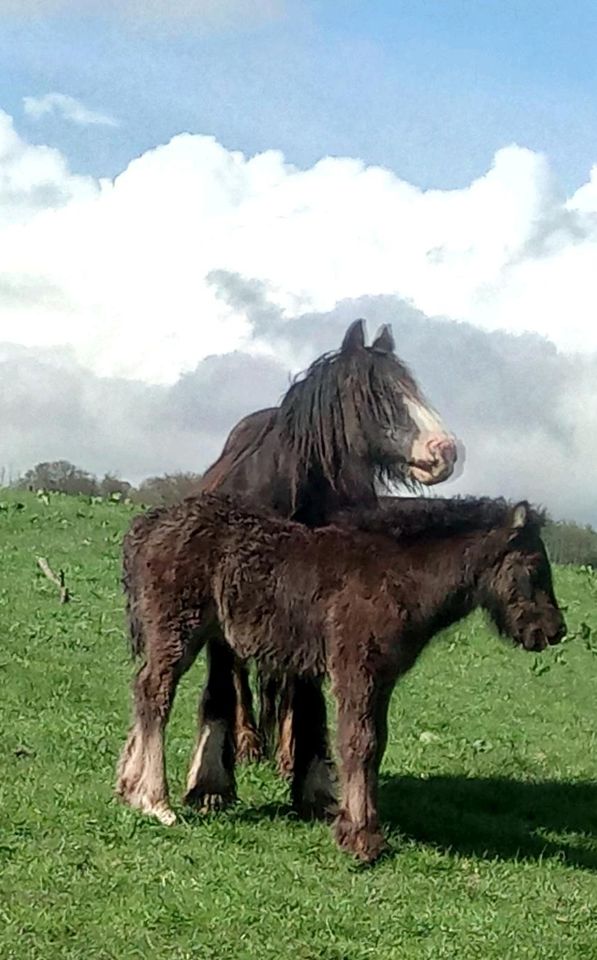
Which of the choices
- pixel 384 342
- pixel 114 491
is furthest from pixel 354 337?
pixel 114 491

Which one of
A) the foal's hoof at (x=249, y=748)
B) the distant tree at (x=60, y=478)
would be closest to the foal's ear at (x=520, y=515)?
the foal's hoof at (x=249, y=748)

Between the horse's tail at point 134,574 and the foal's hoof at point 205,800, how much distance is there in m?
0.90

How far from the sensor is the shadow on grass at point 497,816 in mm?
8945

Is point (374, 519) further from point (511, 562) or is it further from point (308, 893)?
point (308, 893)

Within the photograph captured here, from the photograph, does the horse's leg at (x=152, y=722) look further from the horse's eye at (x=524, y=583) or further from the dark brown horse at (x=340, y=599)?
the horse's eye at (x=524, y=583)

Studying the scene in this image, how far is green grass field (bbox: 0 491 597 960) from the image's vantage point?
6.70 meters

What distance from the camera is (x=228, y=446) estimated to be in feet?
32.6

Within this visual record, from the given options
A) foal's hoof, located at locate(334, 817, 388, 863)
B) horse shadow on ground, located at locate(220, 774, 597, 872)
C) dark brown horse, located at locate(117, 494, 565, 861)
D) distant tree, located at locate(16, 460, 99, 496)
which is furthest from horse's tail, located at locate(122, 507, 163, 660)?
distant tree, located at locate(16, 460, 99, 496)

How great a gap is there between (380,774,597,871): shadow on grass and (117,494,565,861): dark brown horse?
103 centimetres

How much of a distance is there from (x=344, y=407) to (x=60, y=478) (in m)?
20.8

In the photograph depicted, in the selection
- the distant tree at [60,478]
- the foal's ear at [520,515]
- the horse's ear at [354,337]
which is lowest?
the foal's ear at [520,515]

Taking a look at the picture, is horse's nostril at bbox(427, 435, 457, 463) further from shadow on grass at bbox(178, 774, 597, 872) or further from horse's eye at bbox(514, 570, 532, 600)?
shadow on grass at bbox(178, 774, 597, 872)

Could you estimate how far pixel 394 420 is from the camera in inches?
345

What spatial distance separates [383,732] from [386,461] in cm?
163
